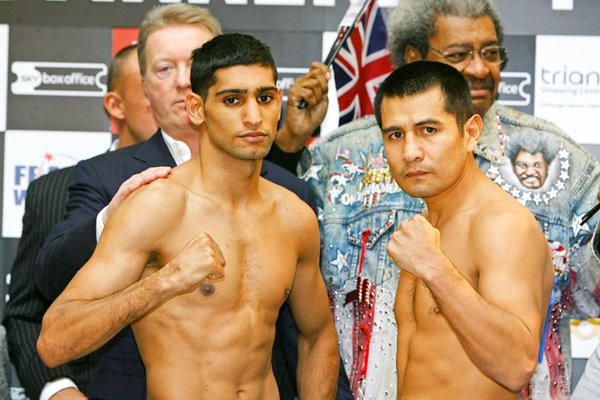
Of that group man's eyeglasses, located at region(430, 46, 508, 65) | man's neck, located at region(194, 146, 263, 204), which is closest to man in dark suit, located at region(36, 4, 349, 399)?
man's neck, located at region(194, 146, 263, 204)

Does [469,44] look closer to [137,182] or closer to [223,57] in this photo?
[223,57]

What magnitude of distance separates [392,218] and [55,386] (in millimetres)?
1305

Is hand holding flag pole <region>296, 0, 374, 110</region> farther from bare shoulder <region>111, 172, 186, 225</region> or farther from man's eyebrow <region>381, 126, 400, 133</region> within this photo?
bare shoulder <region>111, 172, 186, 225</region>

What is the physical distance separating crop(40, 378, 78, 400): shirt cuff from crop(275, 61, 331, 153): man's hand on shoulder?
45.4 inches

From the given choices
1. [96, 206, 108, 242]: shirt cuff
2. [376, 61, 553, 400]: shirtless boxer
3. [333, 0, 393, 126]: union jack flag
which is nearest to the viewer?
[376, 61, 553, 400]: shirtless boxer

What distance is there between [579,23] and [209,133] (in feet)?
6.44

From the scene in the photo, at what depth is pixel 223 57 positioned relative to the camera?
113 inches

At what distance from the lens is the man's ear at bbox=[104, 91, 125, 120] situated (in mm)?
4238

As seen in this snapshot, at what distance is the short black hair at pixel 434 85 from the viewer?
2.89 meters

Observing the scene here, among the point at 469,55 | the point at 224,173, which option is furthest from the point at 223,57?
the point at 469,55

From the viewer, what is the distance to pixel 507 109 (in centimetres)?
384

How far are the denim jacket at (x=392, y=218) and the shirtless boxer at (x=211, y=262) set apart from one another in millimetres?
572

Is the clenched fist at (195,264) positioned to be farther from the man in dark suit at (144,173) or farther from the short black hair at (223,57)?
the short black hair at (223,57)

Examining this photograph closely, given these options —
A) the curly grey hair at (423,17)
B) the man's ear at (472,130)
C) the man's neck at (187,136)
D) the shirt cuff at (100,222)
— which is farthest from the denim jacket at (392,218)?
the shirt cuff at (100,222)
